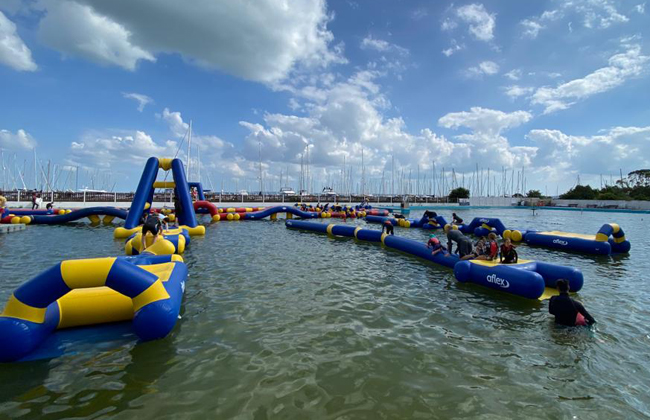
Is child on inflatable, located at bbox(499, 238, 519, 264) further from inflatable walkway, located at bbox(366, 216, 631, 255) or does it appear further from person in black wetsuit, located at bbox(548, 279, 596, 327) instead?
inflatable walkway, located at bbox(366, 216, 631, 255)

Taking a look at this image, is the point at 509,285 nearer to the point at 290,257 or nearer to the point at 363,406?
the point at 363,406

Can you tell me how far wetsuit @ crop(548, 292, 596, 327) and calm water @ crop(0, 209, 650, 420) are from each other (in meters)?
0.21

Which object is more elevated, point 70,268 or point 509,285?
point 70,268

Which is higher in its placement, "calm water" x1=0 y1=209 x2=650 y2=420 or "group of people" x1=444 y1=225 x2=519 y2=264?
"group of people" x1=444 y1=225 x2=519 y2=264

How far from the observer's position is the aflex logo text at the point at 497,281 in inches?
309

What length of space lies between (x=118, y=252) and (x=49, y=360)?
27.3 feet

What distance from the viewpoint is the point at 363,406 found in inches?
149

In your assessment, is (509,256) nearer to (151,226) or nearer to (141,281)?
(141,281)

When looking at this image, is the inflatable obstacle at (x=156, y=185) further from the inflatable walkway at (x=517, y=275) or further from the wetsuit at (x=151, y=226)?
the inflatable walkway at (x=517, y=275)

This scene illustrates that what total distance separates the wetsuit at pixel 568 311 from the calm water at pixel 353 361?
0.69ft

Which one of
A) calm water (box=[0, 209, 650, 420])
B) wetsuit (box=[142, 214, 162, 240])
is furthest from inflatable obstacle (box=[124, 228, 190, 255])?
calm water (box=[0, 209, 650, 420])

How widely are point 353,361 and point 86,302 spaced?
4626mm

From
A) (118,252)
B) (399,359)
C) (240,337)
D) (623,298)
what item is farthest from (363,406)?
(118,252)

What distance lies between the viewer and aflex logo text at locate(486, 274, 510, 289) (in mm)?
7860
